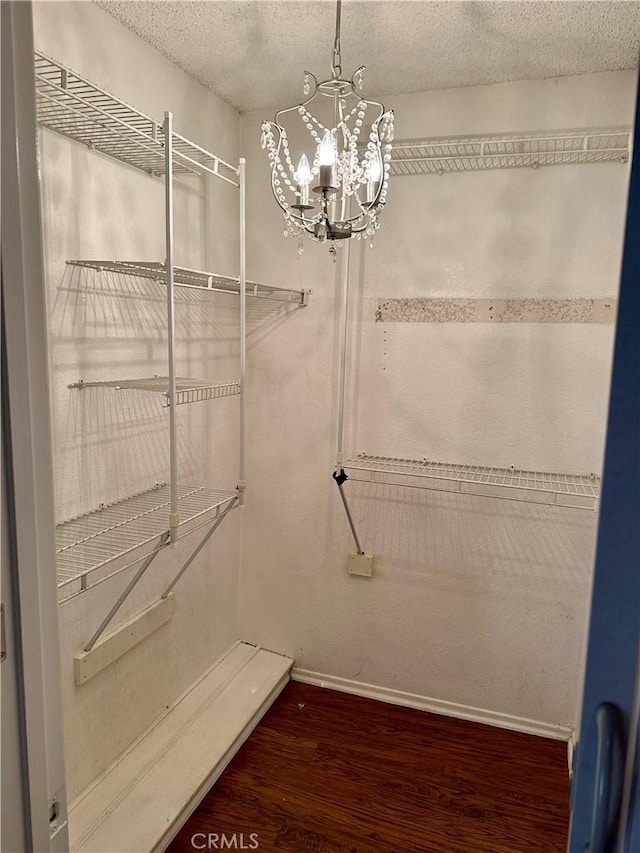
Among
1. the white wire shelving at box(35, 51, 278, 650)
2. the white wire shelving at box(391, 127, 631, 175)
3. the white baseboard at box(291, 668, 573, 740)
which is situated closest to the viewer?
the white wire shelving at box(35, 51, 278, 650)

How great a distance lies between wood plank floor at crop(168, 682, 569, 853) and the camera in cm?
175

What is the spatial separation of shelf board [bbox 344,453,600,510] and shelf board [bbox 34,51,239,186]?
1.27 metres

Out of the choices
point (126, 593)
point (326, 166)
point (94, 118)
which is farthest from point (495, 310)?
point (126, 593)

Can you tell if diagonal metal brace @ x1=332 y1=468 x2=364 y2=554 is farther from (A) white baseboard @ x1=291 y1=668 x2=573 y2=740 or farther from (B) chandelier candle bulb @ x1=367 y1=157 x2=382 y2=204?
(B) chandelier candle bulb @ x1=367 y1=157 x2=382 y2=204

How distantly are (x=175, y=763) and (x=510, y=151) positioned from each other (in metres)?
2.44

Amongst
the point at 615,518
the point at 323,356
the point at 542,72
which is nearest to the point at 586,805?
the point at 615,518

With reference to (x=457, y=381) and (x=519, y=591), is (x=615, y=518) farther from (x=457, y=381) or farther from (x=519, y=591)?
(x=519, y=591)

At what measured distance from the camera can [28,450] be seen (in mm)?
659

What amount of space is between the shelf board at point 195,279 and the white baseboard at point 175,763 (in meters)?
1.60

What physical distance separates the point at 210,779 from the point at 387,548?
1057mm

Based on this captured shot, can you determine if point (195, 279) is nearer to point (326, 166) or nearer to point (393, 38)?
point (326, 166)

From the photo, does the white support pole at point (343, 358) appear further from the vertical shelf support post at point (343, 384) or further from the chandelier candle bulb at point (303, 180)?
the chandelier candle bulb at point (303, 180)

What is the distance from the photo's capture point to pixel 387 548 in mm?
2379

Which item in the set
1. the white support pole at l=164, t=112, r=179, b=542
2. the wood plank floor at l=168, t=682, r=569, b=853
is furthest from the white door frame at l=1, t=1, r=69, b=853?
the wood plank floor at l=168, t=682, r=569, b=853
